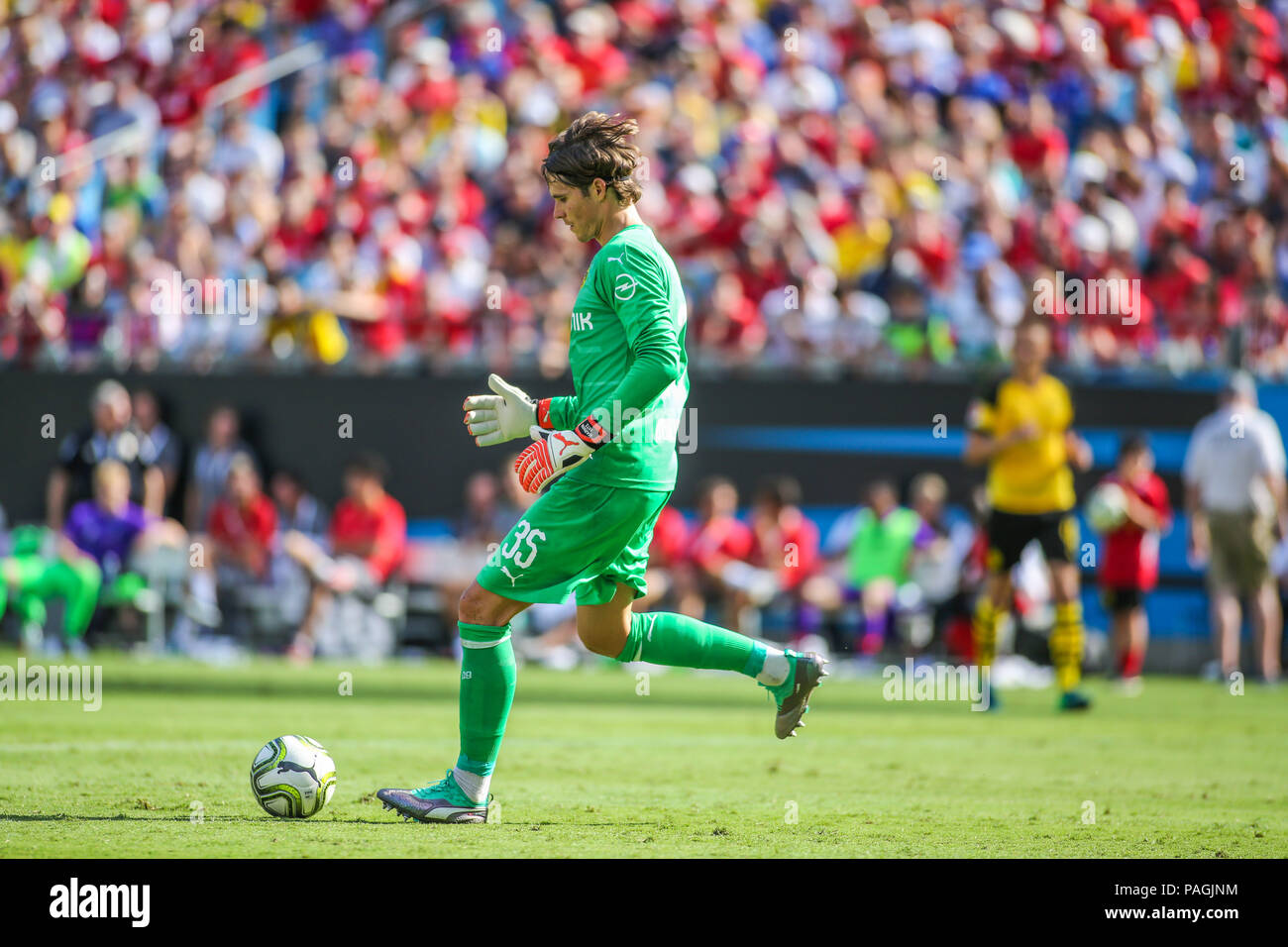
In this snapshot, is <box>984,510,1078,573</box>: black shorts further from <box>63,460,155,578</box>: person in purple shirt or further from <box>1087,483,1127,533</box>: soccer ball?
<box>63,460,155,578</box>: person in purple shirt

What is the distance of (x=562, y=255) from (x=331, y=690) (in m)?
5.90

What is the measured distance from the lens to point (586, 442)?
620cm

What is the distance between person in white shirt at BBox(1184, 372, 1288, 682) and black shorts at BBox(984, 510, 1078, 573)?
3306 millimetres

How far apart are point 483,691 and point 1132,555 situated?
32.6 ft

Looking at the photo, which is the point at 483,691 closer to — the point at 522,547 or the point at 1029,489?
the point at 522,547

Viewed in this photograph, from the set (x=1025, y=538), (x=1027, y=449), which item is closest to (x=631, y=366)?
(x=1025, y=538)

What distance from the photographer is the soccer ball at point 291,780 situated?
6488mm

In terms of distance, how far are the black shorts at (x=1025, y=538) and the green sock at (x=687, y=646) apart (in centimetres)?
566
